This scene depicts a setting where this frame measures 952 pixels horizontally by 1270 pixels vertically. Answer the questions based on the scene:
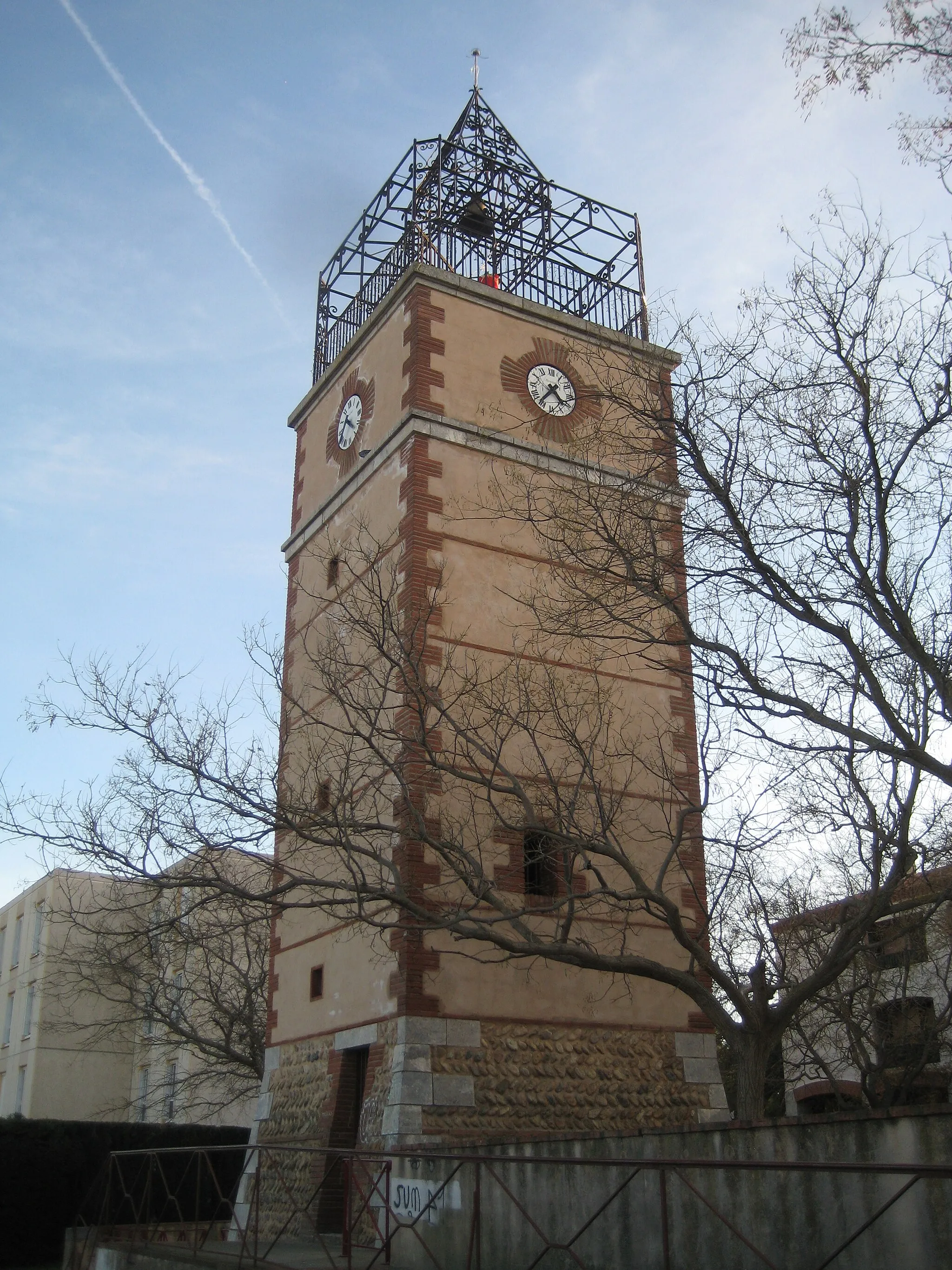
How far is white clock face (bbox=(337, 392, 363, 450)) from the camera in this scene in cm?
1714

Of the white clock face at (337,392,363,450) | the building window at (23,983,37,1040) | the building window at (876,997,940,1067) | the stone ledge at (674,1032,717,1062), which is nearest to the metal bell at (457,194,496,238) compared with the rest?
the white clock face at (337,392,363,450)

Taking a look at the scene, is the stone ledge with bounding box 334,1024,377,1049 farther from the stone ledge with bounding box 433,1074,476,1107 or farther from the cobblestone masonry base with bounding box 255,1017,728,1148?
the stone ledge with bounding box 433,1074,476,1107

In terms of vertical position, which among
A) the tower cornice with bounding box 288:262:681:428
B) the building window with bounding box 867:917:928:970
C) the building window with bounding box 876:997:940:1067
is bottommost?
the building window with bounding box 876:997:940:1067

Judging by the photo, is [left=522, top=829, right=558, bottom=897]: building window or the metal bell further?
the metal bell

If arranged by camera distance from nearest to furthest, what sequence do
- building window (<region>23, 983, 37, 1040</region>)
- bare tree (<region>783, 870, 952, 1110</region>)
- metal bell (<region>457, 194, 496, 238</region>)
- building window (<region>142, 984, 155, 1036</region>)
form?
bare tree (<region>783, 870, 952, 1110</region>), metal bell (<region>457, 194, 496, 238</region>), building window (<region>142, 984, 155, 1036</region>), building window (<region>23, 983, 37, 1040</region>)

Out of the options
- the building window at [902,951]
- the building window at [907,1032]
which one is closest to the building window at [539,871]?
the building window at [902,951]

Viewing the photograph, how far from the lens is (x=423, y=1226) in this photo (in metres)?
10.2

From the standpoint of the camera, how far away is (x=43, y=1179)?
1891 cm

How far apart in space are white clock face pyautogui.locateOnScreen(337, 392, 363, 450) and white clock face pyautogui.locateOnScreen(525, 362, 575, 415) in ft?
8.11

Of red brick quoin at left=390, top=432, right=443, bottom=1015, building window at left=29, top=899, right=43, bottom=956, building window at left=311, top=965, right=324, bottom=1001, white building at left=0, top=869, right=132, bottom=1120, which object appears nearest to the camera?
red brick quoin at left=390, top=432, right=443, bottom=1015

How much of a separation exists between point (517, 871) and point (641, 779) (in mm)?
2329

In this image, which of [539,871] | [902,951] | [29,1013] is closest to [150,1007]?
[539,871]

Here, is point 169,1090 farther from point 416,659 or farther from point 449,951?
point 416,659

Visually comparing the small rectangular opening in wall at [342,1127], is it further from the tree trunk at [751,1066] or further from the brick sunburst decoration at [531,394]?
the brick sunburst decoration at [531,394]
